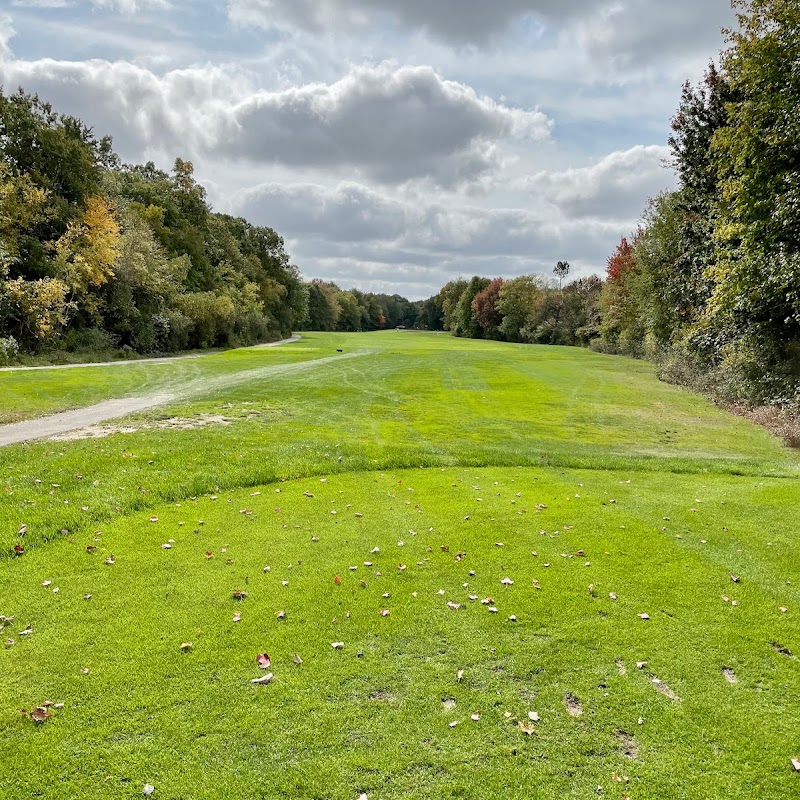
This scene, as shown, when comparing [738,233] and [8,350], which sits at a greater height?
[738,233]

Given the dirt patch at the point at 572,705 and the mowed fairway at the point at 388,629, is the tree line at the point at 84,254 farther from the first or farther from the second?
the dirt patch at the point at 572,705

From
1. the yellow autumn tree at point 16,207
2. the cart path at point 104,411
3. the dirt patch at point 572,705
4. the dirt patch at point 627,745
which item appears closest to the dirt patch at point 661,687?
the dirt patch at point 627,745

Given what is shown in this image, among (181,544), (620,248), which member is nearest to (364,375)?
(181,544)

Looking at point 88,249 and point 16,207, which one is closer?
point 16,207

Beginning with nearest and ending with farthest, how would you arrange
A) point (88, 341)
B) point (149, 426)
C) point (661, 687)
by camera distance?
point (661, 687) < point (149, 426) < point (88, 341)

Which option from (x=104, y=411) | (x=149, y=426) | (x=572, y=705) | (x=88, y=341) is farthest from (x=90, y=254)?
(x=572, y=705)

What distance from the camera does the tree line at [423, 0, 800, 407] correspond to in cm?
1661

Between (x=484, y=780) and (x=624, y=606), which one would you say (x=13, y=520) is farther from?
(x=624, y=606)

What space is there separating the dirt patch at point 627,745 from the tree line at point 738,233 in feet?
53.8

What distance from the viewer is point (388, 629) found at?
18.0ft

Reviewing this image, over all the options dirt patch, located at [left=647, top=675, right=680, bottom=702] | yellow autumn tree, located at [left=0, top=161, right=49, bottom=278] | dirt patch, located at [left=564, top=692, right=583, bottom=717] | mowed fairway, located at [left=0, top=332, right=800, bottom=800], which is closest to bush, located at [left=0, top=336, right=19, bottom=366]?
yellow autumn tree, located at [left=0, top=161, right=49, bottom=278]

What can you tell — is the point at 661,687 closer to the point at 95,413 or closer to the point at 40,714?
the point at 40,714

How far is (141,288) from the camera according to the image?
4556 cm

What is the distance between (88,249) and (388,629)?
138 feet
